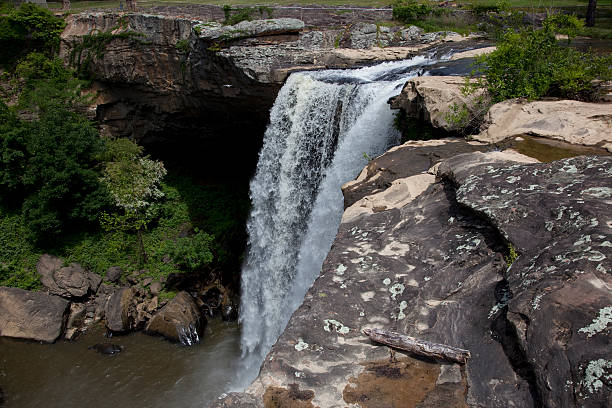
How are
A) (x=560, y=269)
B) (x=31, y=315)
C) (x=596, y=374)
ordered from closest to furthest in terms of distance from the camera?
(x=596, y=374) < (x=560, y=269) < (x=31, y=315)

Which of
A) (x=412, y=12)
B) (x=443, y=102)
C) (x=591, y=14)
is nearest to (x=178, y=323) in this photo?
(x=443, y=102)

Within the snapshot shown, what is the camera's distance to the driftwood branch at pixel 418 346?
9.53 ft

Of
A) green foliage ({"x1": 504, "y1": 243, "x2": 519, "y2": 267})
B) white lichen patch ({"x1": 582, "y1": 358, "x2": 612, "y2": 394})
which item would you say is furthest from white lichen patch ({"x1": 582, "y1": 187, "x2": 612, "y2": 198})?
white lichen patch ({"x1": 582, "y1": 358, "x2": 612, "y2": 394})

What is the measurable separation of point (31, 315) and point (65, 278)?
1693 millimetres

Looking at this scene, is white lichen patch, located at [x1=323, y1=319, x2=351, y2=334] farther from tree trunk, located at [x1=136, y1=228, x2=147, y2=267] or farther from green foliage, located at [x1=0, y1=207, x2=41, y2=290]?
green foliage, located at [x1=0, y1=207, x2=41, y2=290]

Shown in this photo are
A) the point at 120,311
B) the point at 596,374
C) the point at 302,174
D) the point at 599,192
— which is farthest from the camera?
the point at 120,311

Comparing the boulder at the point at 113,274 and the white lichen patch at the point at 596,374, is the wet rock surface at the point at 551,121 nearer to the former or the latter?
the white lichen patch at the point at 596,374

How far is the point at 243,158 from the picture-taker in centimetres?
1891

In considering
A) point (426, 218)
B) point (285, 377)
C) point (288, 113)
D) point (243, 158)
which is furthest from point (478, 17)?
point (285, 377)

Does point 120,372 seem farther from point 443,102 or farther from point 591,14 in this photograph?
point 591,14

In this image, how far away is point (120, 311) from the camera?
12.4m

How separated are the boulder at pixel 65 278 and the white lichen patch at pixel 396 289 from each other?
12.8 m

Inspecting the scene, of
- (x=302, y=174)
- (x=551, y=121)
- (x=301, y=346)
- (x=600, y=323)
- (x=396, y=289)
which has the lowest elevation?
(x=302, y=174)

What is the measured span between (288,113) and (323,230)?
4.00 metres
